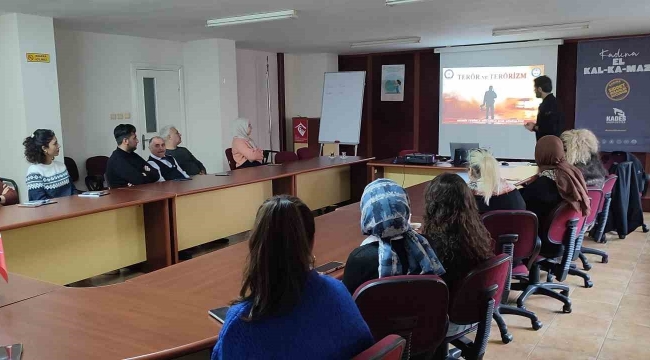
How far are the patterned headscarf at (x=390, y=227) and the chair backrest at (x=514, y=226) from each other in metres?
1.13

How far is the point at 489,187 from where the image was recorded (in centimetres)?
313

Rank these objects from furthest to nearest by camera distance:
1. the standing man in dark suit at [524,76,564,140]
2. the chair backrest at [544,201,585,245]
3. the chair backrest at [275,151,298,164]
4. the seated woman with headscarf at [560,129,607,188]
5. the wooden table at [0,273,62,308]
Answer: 1. the chair backrest at [275,151,298,164]
2. the standing man in dark suit at [524,76,564,140]
3. the seated woman with headscarf at [560,129,607,188]
4. the chair backrest at [544,201,585,245]
5. the wooden table at [0,273,62,308]

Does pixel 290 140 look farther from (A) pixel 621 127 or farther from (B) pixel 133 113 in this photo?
(A) pixel 621 127

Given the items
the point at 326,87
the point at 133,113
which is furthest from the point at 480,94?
the point at 133,113

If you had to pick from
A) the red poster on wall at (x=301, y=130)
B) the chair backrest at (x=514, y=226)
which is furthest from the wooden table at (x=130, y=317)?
the red poster on wall at (x=301, y=130)

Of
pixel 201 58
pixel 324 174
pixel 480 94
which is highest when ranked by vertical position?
pixel 201 58

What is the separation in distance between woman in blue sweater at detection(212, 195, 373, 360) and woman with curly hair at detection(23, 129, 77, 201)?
11.6ft

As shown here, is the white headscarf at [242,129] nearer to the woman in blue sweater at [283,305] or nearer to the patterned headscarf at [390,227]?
the patterned headscarf at [390,227]

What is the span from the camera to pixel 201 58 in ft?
24.5

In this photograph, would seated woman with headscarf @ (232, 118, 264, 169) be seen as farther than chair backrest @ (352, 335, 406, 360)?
Yes

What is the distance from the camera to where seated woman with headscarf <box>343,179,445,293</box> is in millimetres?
1834

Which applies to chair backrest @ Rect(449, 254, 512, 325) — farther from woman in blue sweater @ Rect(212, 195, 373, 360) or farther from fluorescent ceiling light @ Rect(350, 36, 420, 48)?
fluorescent ceiling light @ Rect(350, 36, 420, 48)

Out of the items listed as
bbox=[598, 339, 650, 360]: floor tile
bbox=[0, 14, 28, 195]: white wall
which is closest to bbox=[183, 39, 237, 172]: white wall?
bbox=[0, 14, 28, 195]: white wall

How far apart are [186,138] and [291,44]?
2101 mm
